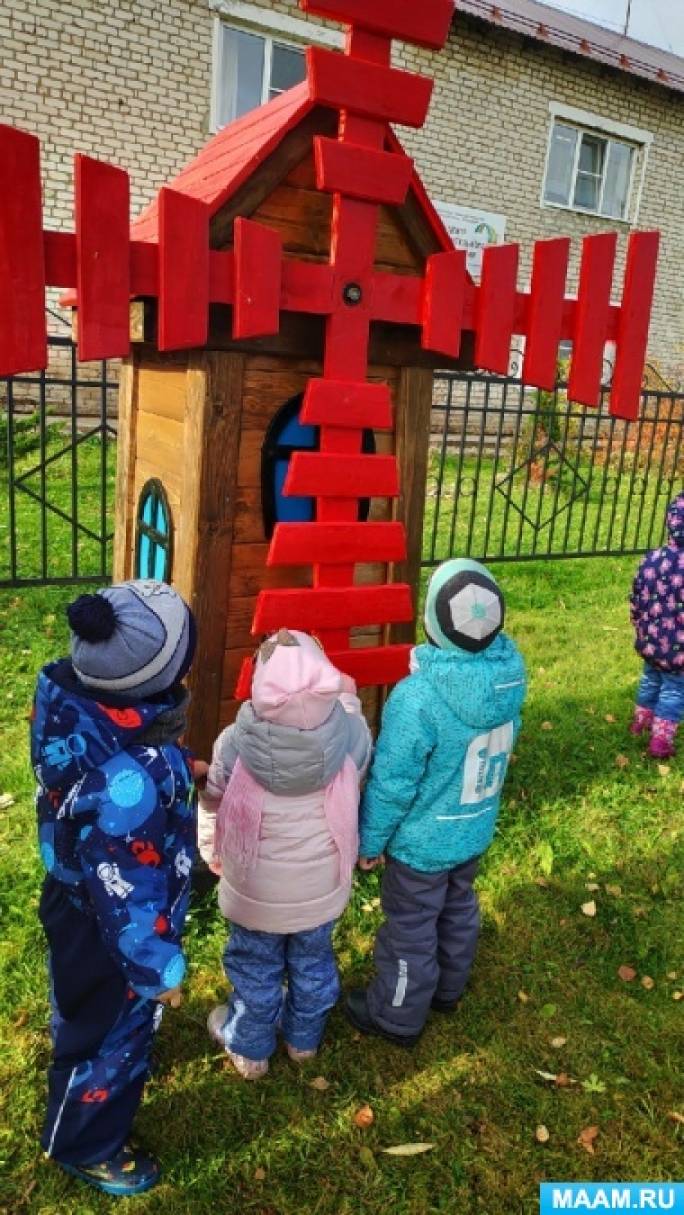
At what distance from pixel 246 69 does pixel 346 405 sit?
10.7 metres

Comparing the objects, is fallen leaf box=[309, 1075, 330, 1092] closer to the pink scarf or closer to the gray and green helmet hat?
the pink scarf

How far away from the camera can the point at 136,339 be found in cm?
266

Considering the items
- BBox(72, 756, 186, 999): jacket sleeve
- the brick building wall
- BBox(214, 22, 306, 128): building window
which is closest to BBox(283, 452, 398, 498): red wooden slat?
BBox(72, 756, 186, 999): jacket sleeve

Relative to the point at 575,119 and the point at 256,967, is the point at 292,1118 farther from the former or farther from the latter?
the point at 575,119

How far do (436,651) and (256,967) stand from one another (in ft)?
3.27

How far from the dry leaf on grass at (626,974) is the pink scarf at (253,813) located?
1294 millimetres

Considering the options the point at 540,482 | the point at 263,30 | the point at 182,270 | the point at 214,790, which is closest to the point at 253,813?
the point at 214,790

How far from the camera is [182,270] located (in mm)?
2273

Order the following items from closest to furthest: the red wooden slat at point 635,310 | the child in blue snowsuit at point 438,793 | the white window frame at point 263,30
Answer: the child in blue snowsuit at point 438,793, the red wooden slat at point 635,310, the white window frame at point 263,30

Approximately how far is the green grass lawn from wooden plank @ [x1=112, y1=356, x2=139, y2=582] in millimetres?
1213

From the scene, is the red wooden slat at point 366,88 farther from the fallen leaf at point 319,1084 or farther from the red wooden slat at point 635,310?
the fallen leaf at point 319,1084

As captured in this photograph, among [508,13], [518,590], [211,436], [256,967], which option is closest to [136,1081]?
[256,967]

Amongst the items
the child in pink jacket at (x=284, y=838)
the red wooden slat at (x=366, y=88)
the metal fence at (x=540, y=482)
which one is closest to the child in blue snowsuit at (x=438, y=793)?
the child in pink jacket at (x=284, y=838)

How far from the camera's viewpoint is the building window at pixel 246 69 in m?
10.9
